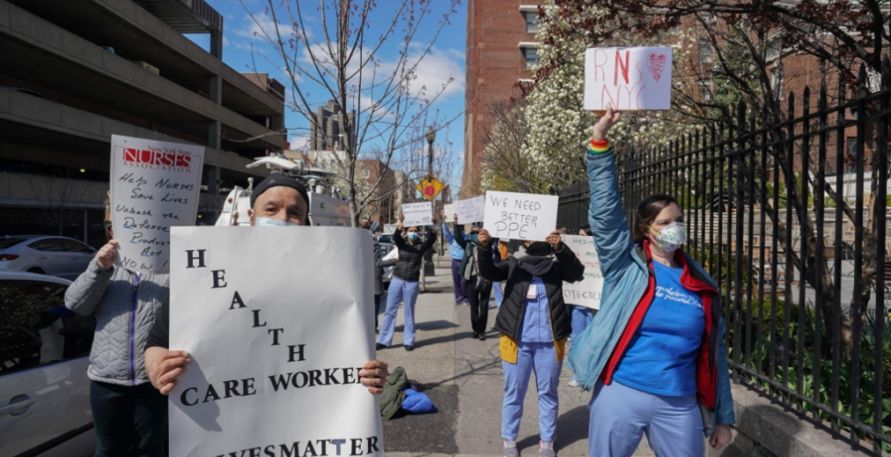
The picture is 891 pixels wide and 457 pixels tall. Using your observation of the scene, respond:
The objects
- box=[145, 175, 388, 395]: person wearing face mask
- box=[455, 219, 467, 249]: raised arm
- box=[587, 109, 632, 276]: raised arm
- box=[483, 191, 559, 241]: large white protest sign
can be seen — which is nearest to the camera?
box=[145, 175, 388, 395]: person wearing face mask

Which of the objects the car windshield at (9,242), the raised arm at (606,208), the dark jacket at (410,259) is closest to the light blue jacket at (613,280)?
the raised arm at (606,208)

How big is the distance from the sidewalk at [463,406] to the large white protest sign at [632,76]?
2846mm

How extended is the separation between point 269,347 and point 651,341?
65.7 inches

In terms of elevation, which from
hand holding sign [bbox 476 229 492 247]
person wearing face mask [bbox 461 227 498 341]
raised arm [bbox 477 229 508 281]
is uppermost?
hand holding sign [bbox 476 229 492 247]

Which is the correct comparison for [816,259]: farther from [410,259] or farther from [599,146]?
[410,259]

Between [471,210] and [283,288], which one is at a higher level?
[471,210]

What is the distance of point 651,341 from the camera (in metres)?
2.76

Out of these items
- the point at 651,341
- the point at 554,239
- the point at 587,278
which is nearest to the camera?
the point at 651,341

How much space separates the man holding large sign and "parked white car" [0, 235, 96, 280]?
16354 mm

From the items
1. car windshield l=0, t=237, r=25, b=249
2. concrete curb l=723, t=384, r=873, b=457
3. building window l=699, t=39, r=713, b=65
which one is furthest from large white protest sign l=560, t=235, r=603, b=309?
car windshield l=0, t=237, r=25, b=249

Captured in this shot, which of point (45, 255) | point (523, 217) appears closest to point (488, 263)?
point (523, 217)

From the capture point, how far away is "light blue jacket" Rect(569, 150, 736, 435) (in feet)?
9.29

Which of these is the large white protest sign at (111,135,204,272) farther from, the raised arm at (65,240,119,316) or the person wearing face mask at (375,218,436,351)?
the person wearing face mask at (375,218,436,351)

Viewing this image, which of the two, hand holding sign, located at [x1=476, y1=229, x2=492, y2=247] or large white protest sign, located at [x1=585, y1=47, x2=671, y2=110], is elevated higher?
large white protest sign, located at [x1=585, y1=47, x2=671, y2=110]
